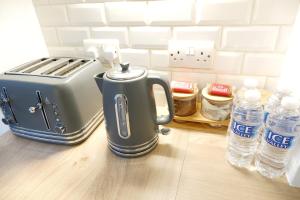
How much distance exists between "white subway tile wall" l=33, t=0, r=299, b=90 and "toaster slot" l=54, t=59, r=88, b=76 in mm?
103

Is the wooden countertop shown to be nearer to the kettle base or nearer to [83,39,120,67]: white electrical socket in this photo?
the kettle base

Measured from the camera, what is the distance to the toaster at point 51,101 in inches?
21.9

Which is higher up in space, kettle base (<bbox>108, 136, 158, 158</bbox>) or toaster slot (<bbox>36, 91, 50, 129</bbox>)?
toaster slot (<bbox>36, 91, 50, 129</bbox>)

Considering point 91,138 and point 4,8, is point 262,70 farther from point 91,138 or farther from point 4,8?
point 4,8

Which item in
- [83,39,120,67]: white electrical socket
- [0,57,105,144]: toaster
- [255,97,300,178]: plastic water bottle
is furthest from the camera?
[83,39,120,67]: white electrical socket

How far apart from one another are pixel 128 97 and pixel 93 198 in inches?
9.4

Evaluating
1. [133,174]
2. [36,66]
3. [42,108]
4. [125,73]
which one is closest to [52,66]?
[36,66]

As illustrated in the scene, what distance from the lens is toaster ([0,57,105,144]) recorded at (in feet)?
1.82

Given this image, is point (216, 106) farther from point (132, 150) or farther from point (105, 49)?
point (105, 49)

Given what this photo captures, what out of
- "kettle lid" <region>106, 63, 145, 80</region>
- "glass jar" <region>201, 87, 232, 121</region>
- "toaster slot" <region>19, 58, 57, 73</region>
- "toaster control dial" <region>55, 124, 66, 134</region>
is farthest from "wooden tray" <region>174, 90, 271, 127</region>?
"toaster slot" <region>19, 58, 57, 73</region>

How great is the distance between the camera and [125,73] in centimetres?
51

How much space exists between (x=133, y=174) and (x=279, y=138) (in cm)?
34

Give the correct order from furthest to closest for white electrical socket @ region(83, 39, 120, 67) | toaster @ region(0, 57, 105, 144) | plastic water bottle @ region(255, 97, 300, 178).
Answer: white electrical socket @ region(83, 39, 120, 67) < toaster @ region(0, 57, 105, 144) < plastic water bottle @ region(255, 97, 300, 178)

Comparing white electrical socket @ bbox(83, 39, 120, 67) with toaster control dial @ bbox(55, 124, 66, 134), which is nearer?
toaster control dial @ bbox(55, 124, 66, 134)
